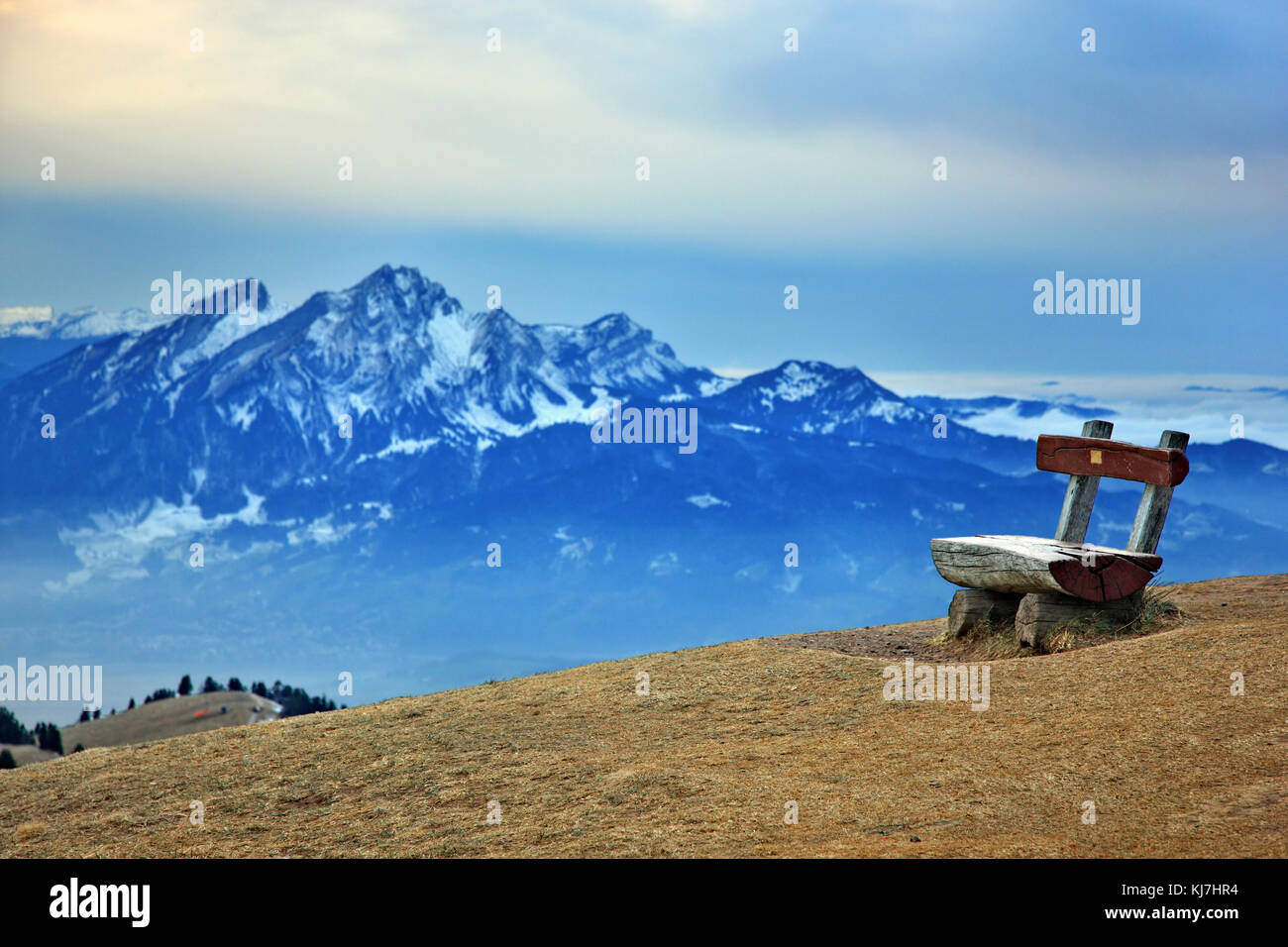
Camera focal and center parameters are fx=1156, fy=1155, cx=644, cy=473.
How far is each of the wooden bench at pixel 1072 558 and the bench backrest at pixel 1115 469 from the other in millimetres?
15

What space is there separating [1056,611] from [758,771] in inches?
249

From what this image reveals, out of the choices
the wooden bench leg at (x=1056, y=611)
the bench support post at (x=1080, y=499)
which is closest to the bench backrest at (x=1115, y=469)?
the bench support post at (x=1080, y=499)

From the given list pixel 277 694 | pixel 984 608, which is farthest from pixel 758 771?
pixel 277 694

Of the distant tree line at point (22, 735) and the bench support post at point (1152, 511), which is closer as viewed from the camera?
the bench support post at point (1152, 511)

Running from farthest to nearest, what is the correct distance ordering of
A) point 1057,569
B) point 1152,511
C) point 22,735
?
1. point 22,735
2. point 1152,511
3. point 1057,569

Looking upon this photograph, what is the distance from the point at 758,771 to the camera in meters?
12.5

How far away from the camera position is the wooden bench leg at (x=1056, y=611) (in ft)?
54.2

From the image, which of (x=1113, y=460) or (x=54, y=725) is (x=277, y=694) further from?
(x=1113, y=460)

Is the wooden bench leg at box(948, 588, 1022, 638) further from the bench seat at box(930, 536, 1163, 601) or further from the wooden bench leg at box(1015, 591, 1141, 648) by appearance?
the wooden bench leg at box(1015, 591, 1141, 648)

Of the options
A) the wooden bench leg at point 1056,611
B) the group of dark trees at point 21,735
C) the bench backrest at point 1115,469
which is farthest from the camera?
the group of dark trees at point 21,735

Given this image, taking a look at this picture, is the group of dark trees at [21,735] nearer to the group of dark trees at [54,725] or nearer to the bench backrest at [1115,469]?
the group of dark trees at [54,725]

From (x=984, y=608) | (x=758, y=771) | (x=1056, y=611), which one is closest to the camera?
(x=758, y=771)

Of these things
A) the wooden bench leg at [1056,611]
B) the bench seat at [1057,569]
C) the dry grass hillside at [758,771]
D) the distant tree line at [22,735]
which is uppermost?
the bench seat at [1057,569]
